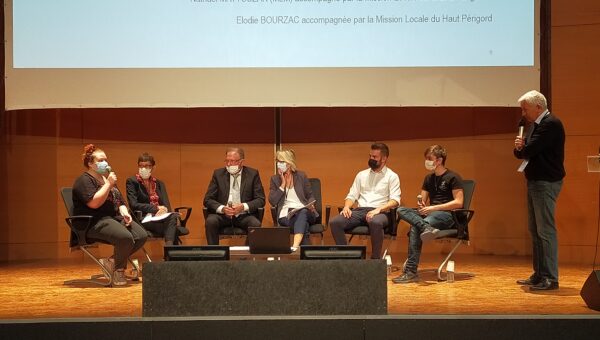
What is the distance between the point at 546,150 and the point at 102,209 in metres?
3.22

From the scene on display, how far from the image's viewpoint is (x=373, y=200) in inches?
256

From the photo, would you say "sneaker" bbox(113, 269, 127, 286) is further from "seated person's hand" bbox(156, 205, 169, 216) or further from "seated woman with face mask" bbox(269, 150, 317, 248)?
"seated woman with face mask" bbox(269, 150, 317, 248)

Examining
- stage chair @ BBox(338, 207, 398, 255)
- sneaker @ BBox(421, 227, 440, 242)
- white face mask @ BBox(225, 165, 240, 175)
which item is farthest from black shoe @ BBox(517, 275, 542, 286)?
white face mask @ BBox(225, 165, 240, 175)

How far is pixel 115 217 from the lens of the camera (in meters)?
6.01

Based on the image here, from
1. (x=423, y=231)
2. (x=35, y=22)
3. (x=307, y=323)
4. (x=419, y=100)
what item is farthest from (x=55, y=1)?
(x=307, y=323)

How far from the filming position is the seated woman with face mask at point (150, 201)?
6.39 metres

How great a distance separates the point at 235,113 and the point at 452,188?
2.52 meters

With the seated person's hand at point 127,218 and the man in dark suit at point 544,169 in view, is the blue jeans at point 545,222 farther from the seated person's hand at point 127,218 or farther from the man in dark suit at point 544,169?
the seated person's hand at point 127,218

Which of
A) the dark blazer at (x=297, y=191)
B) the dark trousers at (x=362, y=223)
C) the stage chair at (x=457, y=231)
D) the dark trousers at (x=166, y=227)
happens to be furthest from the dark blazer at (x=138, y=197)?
the stage chair at (x=457, y=231)

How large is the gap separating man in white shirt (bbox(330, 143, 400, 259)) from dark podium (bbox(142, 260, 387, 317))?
2.58 m

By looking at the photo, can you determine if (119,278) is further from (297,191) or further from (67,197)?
(297,191)

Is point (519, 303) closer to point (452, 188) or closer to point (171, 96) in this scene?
point (452, 188)

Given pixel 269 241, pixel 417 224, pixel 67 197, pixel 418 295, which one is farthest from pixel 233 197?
pixel 418 295

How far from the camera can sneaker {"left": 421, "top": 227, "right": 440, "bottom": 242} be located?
19.1ft
